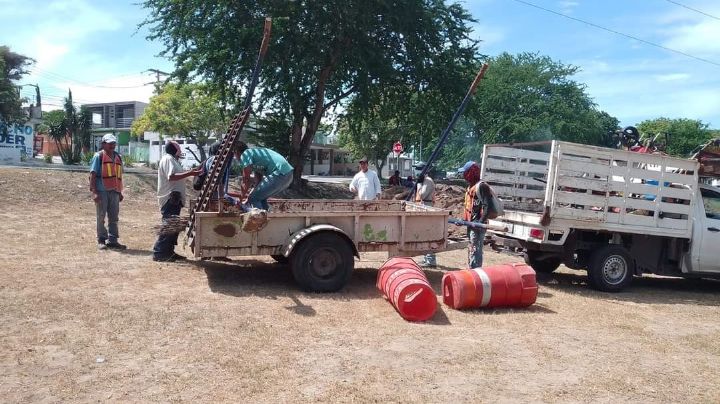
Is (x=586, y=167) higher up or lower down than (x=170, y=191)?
higher up

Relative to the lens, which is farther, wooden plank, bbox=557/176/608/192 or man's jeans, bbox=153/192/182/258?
man's jeans, bbox=153/192/182/258

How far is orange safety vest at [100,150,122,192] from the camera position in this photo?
8703 mm

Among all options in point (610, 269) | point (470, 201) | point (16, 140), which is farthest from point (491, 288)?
point (16, 140)

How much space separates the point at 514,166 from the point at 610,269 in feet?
7.23

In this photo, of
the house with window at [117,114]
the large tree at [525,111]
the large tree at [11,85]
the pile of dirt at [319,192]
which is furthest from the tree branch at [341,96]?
the house with window at [117,114]

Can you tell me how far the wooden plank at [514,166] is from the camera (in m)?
9.24

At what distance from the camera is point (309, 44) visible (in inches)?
732

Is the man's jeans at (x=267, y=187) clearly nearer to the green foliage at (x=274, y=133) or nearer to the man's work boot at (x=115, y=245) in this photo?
the man's work boot at (x=115, y=245)

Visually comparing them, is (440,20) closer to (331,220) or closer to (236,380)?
(331,220)

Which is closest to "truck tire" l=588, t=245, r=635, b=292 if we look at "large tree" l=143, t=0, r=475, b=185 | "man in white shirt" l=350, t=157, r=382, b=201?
"man in white shirt" l=350, t=157, r=382, b=201

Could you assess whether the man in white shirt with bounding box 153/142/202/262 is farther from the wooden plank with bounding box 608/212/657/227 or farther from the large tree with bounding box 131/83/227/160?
the large tree with bounding box 131/83/227/160

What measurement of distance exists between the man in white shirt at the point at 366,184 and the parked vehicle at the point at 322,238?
2.86m

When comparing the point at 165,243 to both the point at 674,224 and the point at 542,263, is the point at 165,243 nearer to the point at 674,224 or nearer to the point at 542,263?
the point at 542,263

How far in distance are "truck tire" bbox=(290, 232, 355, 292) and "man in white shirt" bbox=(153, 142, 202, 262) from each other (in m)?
2.15
